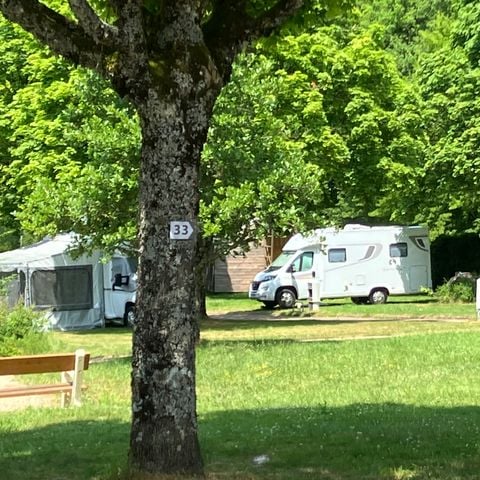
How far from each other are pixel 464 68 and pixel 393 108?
2.69 metres

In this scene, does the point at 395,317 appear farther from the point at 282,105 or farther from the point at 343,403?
the point at 343,403

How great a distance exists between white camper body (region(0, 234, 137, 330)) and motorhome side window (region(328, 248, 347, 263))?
27.3ft

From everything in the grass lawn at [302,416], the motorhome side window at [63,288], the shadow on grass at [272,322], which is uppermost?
the motorhome side window at [63,288]

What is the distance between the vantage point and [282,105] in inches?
1007

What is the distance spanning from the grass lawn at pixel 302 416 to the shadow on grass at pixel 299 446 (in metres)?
0.01

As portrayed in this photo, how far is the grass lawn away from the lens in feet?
22.0

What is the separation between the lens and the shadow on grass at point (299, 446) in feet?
21.3

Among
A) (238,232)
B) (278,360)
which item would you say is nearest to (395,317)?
(238,232)

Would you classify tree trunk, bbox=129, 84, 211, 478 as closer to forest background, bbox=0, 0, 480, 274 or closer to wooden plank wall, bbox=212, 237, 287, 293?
forest background, bbox=0, 0, 480, 274

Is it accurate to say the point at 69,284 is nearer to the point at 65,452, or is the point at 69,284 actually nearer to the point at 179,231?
the point at 65,452

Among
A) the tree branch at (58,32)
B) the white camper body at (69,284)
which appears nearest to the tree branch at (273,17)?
the tree branch at (58,32)

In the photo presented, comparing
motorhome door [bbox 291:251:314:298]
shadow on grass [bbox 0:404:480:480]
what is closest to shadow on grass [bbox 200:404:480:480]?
shadow on grass [bbox 0:404:480:480]

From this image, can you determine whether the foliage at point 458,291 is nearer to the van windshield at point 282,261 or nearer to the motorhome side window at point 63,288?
the van windshield at point 282,261

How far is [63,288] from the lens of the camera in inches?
1094
